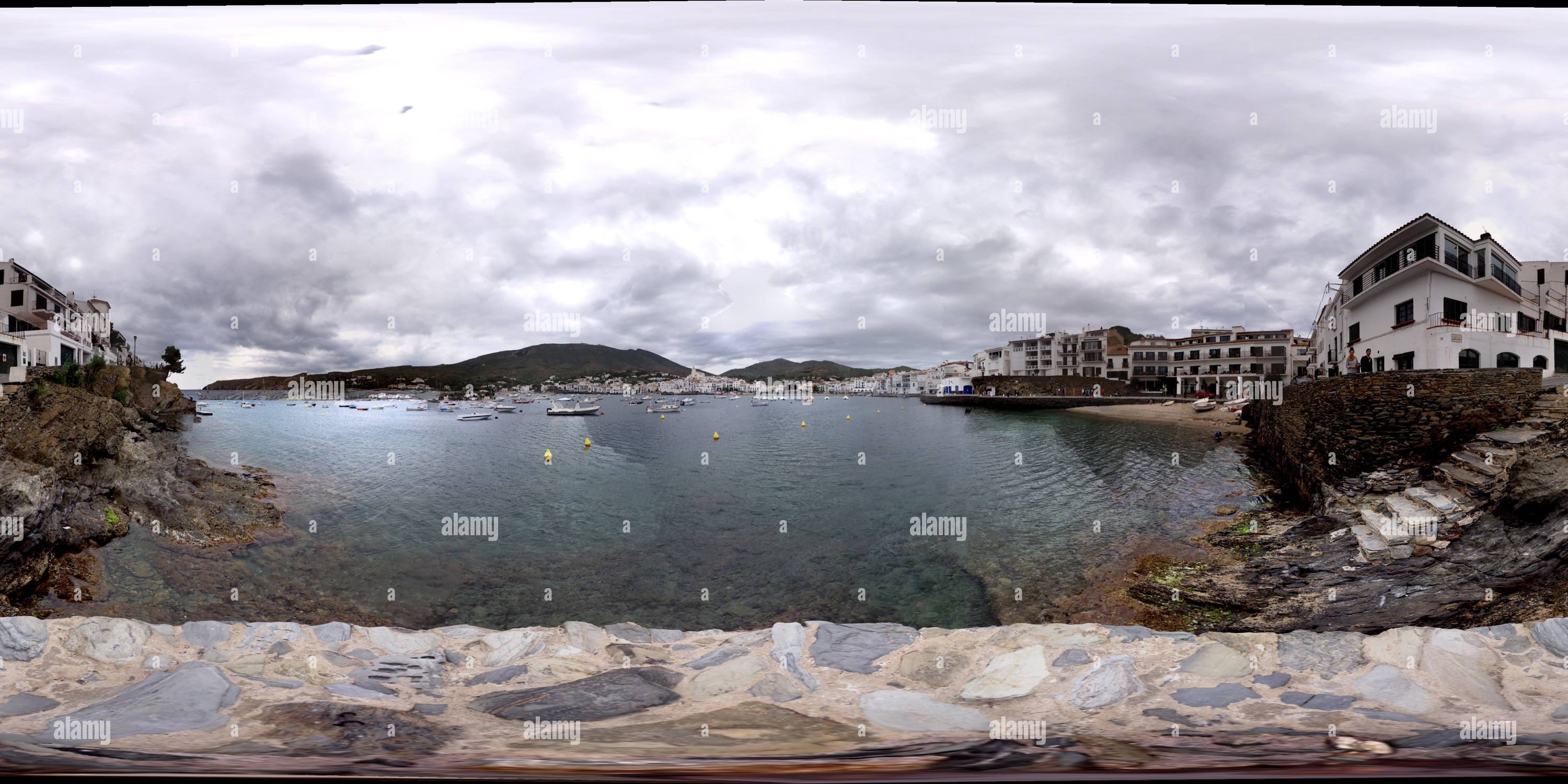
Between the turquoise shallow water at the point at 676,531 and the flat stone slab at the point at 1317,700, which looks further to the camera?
the turquoise shallow water at the point at 676,531

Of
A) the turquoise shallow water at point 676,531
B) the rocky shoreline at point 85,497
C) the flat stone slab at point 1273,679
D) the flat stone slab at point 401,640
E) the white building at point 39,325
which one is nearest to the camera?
the flat stone slab at point 1273,679

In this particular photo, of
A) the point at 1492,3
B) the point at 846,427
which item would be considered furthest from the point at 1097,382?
the point at 1492,3

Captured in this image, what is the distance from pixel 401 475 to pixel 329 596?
1106 cm

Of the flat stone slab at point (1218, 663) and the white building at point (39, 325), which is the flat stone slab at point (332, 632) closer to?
the flat stone slab at point (1218, 663)

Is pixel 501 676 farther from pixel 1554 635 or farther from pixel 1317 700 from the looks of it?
pixel 1554 635

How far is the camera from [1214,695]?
2824 mm

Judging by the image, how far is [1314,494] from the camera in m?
11.1

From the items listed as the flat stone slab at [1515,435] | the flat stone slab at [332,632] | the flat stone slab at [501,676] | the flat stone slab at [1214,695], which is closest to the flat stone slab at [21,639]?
the flat stone slab at [332,632]

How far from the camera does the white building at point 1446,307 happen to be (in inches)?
531

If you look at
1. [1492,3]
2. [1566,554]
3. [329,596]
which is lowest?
[329,596]

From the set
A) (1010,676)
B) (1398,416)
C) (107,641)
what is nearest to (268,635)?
(107,641)

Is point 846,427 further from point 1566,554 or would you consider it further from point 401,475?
point 1566,554

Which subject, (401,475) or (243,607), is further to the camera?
(401,475)

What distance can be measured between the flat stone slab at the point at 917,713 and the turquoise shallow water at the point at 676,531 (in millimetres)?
4368
